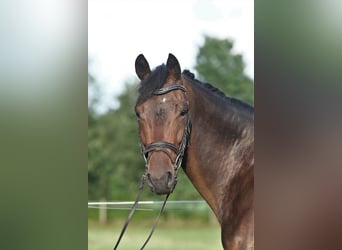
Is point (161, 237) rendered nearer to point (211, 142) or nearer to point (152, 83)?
point (211, 142)

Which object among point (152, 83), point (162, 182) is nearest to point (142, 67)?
point (152, 83)

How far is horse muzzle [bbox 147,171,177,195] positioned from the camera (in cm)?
354

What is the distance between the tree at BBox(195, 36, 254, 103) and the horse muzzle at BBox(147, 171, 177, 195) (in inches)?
28.5

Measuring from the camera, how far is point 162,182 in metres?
3.55

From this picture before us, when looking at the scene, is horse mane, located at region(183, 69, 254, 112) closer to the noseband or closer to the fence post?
the noseband

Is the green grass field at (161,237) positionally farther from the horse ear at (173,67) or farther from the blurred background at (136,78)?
the horse ear at (173,67)

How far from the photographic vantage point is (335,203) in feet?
13.2

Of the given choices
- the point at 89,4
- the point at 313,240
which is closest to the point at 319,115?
the point at 313,240

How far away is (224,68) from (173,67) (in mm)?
438

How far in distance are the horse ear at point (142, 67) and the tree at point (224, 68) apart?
343 mm

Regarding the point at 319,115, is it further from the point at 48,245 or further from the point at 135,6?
the point at 48,245

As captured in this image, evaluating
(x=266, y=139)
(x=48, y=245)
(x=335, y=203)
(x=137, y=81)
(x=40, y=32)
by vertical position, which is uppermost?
(x=40, y=32)

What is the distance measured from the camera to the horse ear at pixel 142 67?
3801 millimetres

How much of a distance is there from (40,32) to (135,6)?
2.18 ft
